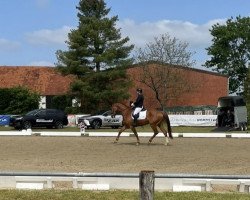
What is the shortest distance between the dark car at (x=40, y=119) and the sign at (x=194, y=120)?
430 inches

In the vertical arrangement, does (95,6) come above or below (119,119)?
above

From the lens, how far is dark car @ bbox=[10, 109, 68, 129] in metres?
42.7

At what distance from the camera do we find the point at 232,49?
83.5 metres

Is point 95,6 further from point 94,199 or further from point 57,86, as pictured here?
point 94,199

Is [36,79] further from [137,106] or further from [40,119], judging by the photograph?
[137,106]

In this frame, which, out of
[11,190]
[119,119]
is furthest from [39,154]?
[119,119]

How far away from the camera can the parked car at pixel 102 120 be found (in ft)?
151

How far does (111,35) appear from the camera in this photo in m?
58.9

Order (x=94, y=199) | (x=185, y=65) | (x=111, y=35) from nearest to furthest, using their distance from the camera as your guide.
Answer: (x=94, y=199) < (x=111, y=35) < (x=185, y=65)

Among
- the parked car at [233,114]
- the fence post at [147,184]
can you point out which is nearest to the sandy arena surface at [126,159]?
the fence post at [147,184]

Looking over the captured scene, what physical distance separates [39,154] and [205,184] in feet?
32.8

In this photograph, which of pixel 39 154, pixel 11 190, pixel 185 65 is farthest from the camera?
pixel 185 65

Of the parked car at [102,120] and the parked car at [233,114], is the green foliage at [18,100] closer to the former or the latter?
the parked car at [102,120]

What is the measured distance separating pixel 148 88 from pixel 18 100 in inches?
602
